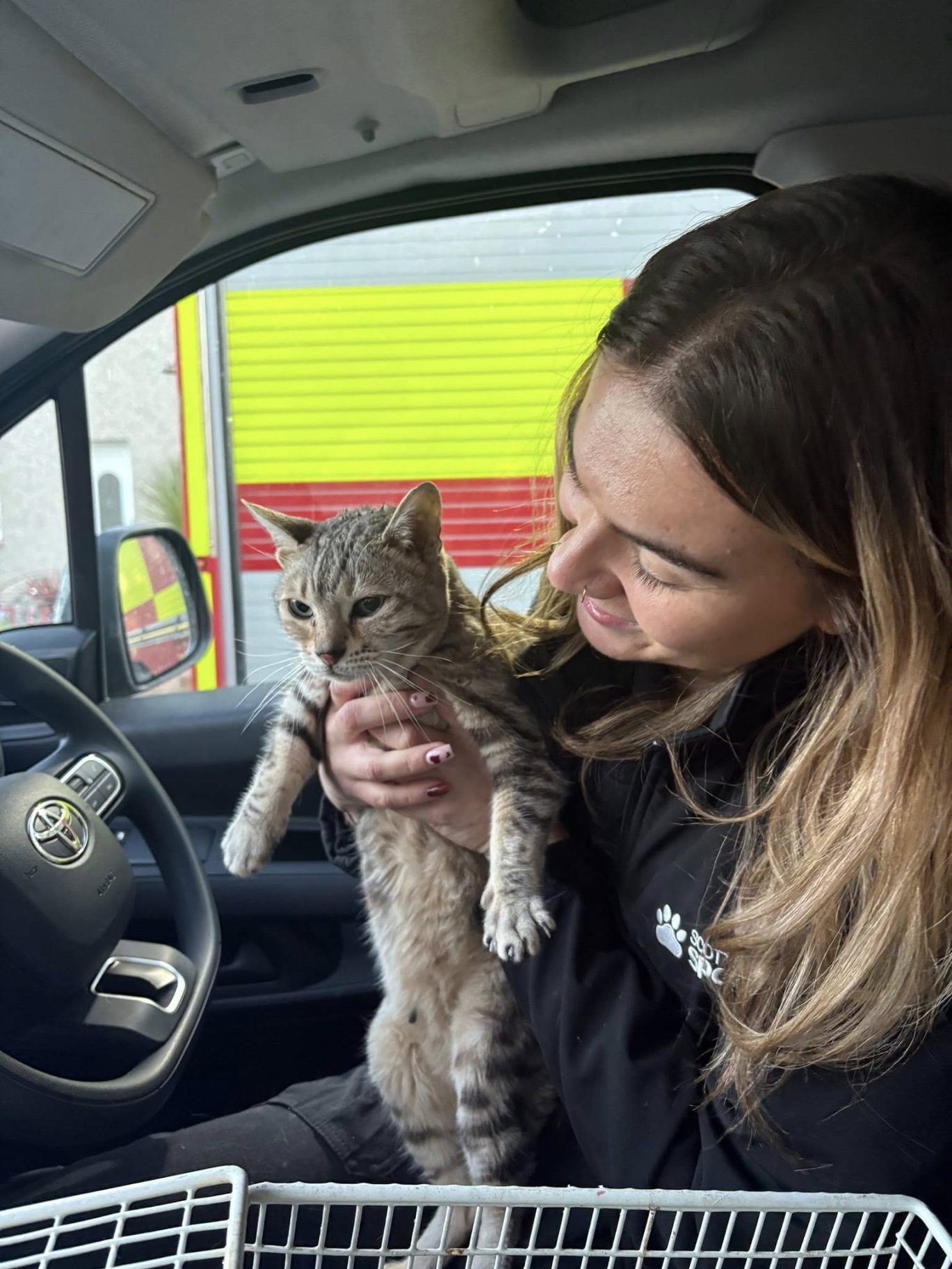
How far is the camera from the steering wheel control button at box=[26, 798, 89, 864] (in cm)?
143

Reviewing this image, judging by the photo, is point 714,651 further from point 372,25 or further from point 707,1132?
point 372,25

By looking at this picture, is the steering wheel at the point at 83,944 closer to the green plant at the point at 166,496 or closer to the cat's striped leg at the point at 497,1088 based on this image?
the cat's striped leg at the point at 497,1088

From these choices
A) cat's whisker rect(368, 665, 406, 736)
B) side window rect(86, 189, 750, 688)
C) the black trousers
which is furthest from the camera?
side window rect(86, 189, 750, 688)

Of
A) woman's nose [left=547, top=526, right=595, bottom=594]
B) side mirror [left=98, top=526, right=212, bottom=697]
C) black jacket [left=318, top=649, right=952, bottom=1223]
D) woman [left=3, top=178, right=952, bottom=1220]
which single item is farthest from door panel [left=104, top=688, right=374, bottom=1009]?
woman's nose [left=547, top=526, right=595, bottom=594]

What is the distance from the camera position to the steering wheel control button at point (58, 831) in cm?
143

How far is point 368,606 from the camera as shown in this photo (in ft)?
5.72

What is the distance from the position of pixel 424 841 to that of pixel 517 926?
1.27 ft

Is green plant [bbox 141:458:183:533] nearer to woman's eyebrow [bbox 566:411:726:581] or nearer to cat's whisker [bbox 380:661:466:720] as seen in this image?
cat's whisker [bbox 380:661:466:720]

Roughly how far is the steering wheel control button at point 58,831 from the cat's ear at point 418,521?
0.71m

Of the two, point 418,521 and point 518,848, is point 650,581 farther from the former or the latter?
point 418,521

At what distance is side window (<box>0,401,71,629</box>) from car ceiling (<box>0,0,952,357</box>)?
17.9 inches

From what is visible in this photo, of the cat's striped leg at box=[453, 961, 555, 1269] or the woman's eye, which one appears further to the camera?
the cat's striped leg at box=[453, 961, 555, 1269]

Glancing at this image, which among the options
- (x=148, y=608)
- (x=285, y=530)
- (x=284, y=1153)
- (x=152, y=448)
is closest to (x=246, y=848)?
(x=284, y=1153)

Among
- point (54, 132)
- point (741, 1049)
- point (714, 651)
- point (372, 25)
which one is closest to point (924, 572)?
point (714, 651)
